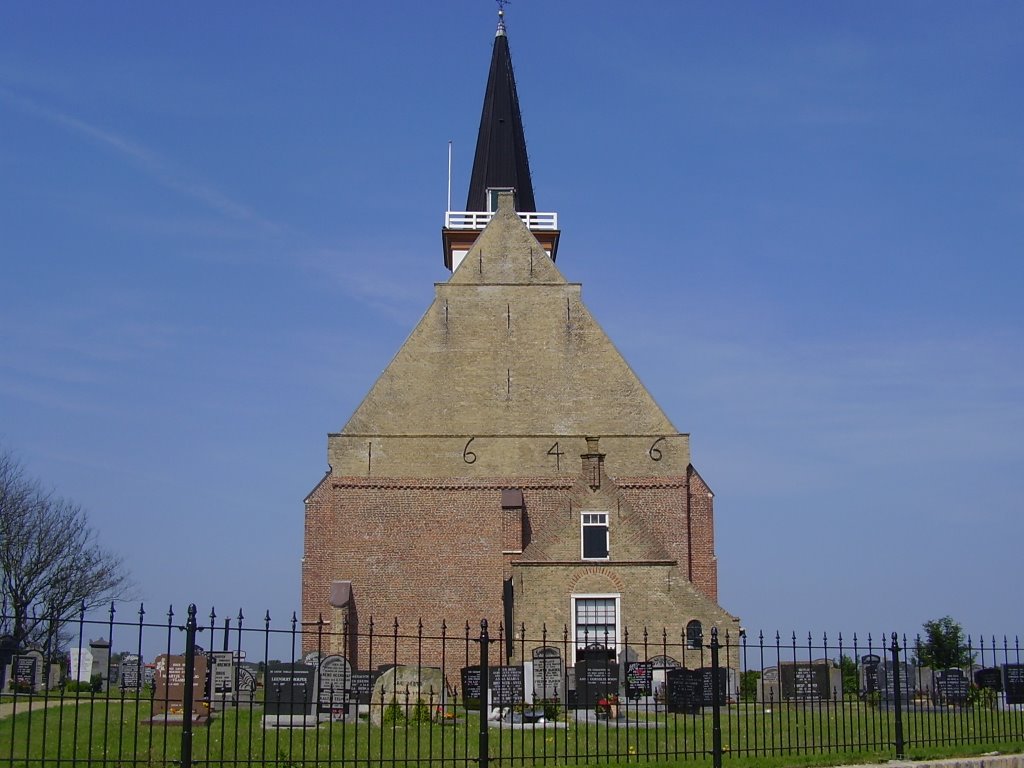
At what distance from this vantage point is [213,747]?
15828 millimetres

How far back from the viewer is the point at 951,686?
1953 cm

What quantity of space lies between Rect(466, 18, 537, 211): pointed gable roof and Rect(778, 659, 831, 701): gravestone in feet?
93.0

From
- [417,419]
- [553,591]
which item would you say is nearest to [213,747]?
[553,591]

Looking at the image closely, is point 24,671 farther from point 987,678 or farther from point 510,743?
point 987,678

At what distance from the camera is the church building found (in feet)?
103

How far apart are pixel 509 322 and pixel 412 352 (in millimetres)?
Answer: 3123

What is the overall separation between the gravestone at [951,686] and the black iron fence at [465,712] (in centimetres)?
4

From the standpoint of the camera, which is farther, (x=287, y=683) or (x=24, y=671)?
(x=287, y=683)

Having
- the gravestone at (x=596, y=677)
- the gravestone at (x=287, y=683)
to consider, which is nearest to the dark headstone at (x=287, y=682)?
the gravestone at (x=287, y=683)

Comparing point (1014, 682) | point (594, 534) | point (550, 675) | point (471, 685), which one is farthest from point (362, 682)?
point (594, 534)

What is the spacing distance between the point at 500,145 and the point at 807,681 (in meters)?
36.1

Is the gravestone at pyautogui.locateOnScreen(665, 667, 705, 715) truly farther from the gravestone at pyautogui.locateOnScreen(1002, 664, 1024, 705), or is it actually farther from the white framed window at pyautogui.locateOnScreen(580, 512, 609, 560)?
the white framed window at pyautogui.locateOnScreen(580, 512, 609, 560)

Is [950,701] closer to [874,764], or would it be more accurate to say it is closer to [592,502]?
[874,764]

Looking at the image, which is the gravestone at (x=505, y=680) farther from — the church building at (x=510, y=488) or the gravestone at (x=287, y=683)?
the church building at (x=510, y=488)
